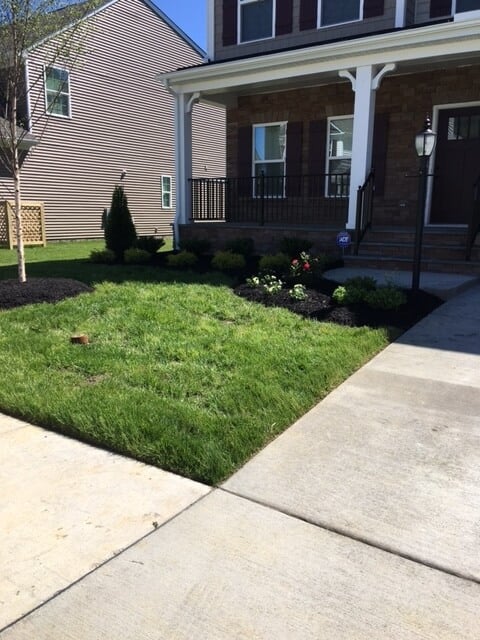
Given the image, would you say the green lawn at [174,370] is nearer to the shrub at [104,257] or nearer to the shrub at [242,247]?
the shrub at [242,247]

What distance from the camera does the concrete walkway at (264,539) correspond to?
70.7 inches

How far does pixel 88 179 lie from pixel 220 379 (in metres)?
16.6

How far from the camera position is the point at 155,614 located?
1.82 meters

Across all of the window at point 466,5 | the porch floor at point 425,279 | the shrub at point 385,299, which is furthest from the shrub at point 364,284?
the window at point 466,5

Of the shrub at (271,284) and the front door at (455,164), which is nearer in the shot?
the shrub at (271,284)

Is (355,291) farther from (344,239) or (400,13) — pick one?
(400,13)

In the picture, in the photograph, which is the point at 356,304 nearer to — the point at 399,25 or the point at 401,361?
the point at 401,361

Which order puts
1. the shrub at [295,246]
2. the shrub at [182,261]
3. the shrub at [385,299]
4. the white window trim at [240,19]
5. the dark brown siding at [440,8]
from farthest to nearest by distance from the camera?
the white window trim at [240,19], the dark brown siding at [440,8], the shrub at [182,261], the shrub at [295,246], the shrub at [385,299]

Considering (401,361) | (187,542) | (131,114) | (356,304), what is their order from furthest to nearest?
(131,114) < (356,304) < (401,361) < (187,542)

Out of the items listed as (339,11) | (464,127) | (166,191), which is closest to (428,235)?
(464,127)

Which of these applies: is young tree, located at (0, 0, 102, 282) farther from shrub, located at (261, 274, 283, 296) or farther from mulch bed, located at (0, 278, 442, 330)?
shrub, located at (261, 274, 283, 296)

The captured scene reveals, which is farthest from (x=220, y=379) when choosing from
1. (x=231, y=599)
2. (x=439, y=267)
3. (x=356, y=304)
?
(x=439, y=267)

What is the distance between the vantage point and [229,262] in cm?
869

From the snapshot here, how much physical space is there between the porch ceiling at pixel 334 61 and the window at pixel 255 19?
50.8 inches
